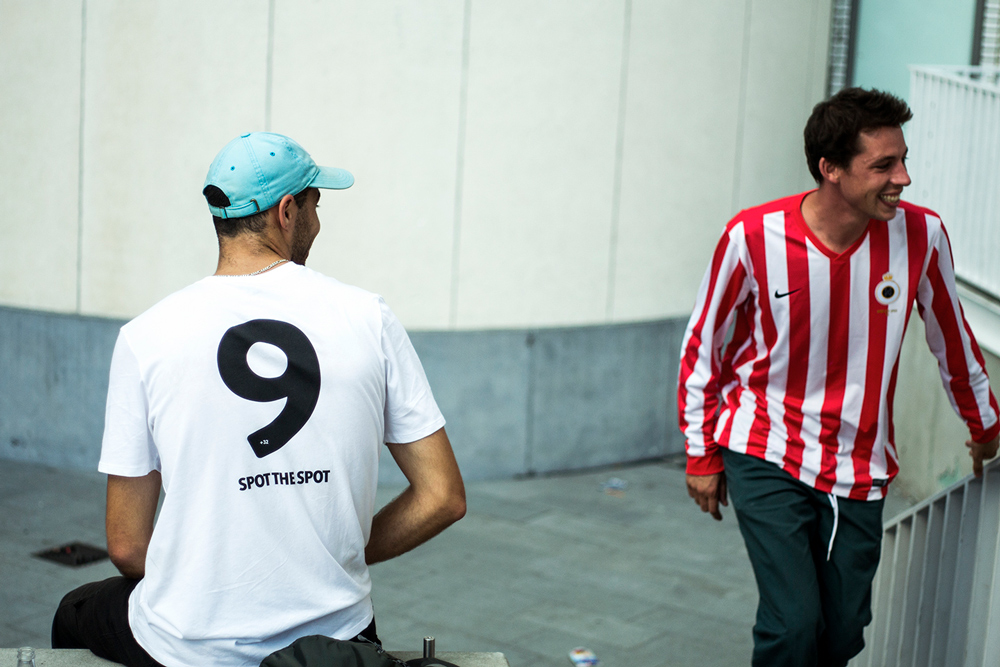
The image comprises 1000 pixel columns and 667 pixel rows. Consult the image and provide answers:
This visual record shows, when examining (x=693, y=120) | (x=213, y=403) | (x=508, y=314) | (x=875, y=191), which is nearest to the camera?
(x=213, y=403)

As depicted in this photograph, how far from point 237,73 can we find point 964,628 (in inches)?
212

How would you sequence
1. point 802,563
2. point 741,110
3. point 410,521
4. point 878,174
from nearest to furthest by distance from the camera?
point 410,521
point 878,174
point 802,563
point 741,110

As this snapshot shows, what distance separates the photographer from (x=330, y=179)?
2.72 m

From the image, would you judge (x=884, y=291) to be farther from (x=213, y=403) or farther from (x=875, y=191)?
(x=213, y=403)

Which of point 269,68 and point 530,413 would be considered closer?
point 269,68

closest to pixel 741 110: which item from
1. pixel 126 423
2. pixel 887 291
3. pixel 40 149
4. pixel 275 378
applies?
pixel 40 149

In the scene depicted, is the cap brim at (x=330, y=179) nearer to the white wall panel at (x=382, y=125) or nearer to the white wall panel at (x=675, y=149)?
the white wall panel at (x=382, y=125)

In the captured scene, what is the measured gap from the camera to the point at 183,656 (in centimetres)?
238

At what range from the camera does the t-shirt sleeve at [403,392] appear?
2.49m

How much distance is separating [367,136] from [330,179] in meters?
4.46

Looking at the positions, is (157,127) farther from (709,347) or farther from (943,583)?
(943,583)

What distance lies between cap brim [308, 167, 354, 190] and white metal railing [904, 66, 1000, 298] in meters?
5.13

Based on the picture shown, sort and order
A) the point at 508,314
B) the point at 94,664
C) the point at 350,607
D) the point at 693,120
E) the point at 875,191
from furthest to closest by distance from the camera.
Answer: the point at 693,120 < the point at 508,314 < the point at 875,191 < the point at 94,664 < the point at 350,607

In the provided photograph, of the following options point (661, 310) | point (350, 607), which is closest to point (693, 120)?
point (661, 310)
